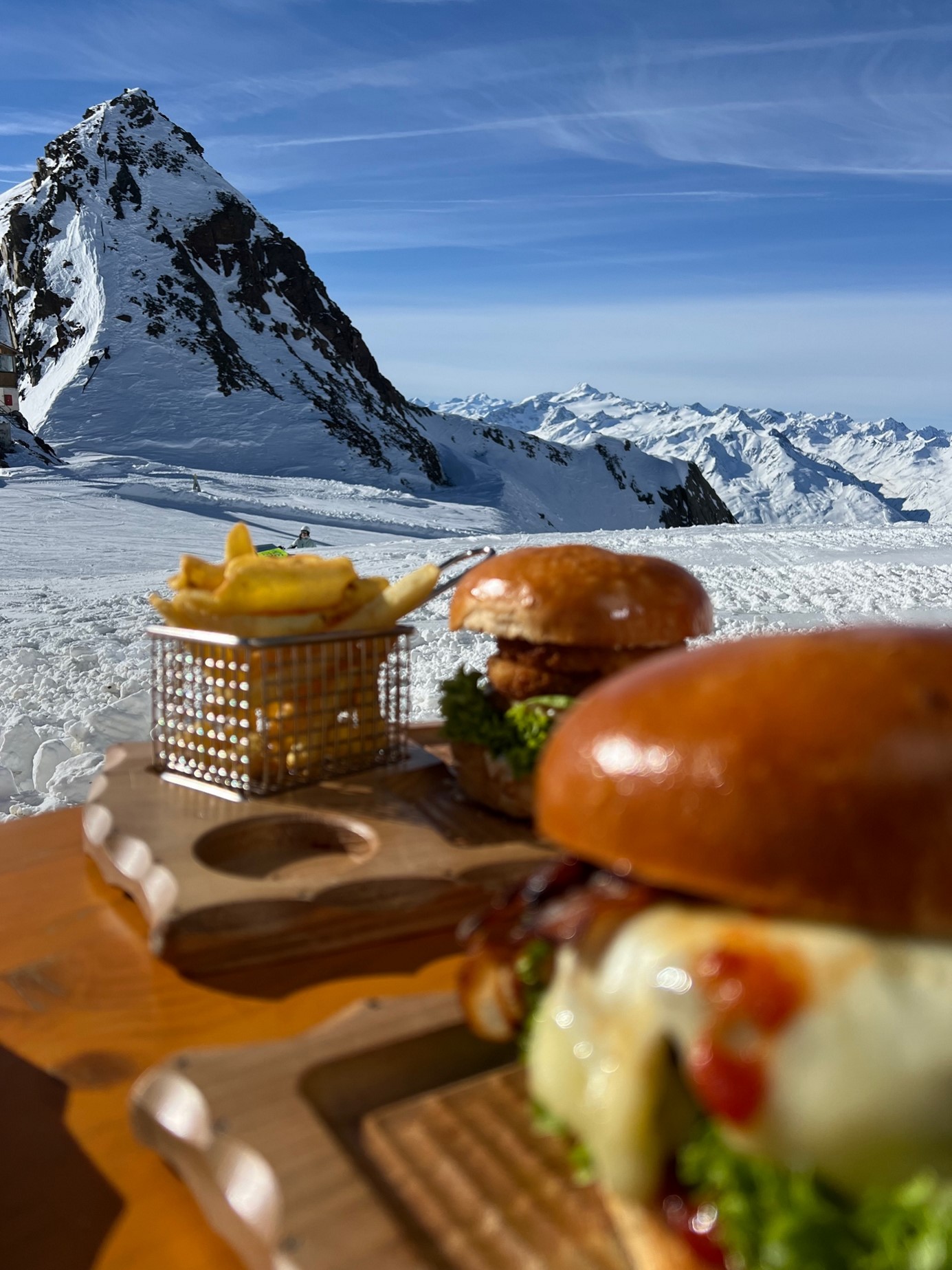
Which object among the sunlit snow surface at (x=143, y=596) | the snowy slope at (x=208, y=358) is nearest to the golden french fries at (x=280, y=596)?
the sunlit snow surface at (x=143, y=596)

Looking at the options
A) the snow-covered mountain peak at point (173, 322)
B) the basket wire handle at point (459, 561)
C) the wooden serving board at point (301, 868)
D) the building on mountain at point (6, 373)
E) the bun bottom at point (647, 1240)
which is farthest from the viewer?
the snow-covered mountain peak at point (173, 322)

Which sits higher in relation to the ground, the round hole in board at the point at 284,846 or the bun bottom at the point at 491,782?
the bun bottom at the point at 491,782

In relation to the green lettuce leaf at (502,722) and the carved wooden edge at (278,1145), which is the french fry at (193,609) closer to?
the green lettuce leaf at (502,722)

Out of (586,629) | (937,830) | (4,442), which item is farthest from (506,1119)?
(4,442)

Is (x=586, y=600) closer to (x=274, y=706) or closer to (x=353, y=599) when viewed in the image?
(x=353, y=599)

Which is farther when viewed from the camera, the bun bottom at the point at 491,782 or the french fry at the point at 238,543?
the french fry at the point at 238,543

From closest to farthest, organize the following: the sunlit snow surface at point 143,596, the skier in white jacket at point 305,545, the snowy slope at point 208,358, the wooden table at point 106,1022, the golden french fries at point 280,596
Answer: the wooden table at point 106,1022, the golden french fries at point 280,596, the sunlit snow surface at point 143,596, the skier in white jacket at point 305,545, the snowy slope at point 208,358

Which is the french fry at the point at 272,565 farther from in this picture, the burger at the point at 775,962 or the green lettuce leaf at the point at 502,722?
the burger at the point at 775,962
